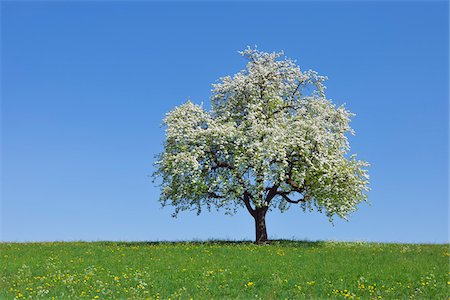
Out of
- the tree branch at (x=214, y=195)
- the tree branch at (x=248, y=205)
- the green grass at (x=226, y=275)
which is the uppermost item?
the tree branch at (x=214, y=195)

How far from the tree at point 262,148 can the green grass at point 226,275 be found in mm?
7007

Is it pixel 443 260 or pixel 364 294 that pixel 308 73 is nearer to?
pixel 443 260

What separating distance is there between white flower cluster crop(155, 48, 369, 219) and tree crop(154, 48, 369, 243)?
71mm

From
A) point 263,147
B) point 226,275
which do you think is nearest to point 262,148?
point 263,147

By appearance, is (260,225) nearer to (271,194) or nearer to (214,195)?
(271,194)

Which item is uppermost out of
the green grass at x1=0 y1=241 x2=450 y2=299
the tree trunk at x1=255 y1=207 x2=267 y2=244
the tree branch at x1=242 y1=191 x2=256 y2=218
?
the tree branch at x1=242 y1=191 x2=256 y2=218

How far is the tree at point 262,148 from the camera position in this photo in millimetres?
37438

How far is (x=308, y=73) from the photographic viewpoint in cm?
4138

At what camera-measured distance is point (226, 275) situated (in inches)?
906

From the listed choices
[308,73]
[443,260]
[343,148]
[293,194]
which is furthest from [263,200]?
[443,260]

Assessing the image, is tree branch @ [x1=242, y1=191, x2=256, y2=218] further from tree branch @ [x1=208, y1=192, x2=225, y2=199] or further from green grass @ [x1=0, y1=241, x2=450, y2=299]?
green grass @ [x1=0, y1=241, x2=450, y2=299]

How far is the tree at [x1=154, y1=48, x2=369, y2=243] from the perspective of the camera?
3744 cm

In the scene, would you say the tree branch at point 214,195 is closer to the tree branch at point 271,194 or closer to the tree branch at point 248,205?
the tree branch at point 248,205

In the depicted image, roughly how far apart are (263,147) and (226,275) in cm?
1495
